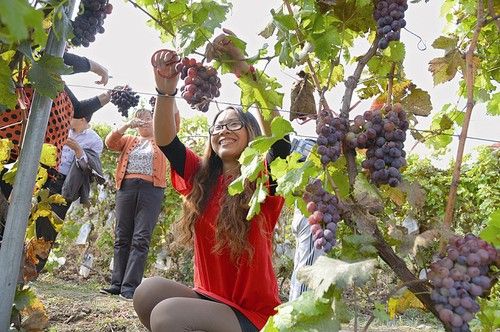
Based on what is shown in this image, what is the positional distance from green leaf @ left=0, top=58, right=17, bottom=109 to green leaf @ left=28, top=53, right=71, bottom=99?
5 cm

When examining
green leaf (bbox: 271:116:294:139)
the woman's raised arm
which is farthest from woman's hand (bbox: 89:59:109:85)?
green leaf (bbox: 271:116:294:139)

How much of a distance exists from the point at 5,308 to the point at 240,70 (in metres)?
0.86

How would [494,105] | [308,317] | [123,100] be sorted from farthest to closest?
[123,100]
[494,105]
[308,317]

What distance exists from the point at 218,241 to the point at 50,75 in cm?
102

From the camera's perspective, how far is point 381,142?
127cm

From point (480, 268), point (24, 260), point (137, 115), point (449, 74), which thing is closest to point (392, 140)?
point (480, 268)

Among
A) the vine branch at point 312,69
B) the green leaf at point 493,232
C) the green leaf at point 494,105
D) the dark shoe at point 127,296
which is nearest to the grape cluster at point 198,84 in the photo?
the vine branch at point 312,69

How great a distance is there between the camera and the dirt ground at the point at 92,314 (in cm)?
367

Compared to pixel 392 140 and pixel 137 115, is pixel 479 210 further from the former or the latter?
pixel 392 140

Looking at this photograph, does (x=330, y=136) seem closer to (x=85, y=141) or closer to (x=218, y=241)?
(x=218, y=241)

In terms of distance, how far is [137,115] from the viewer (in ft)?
15.3

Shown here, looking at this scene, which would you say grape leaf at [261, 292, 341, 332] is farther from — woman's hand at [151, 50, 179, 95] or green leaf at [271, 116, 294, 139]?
woman's hand at [151, 50, 179, 95]

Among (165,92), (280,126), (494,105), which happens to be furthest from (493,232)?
(494,105)

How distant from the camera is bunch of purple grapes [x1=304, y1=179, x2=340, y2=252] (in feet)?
3.98
